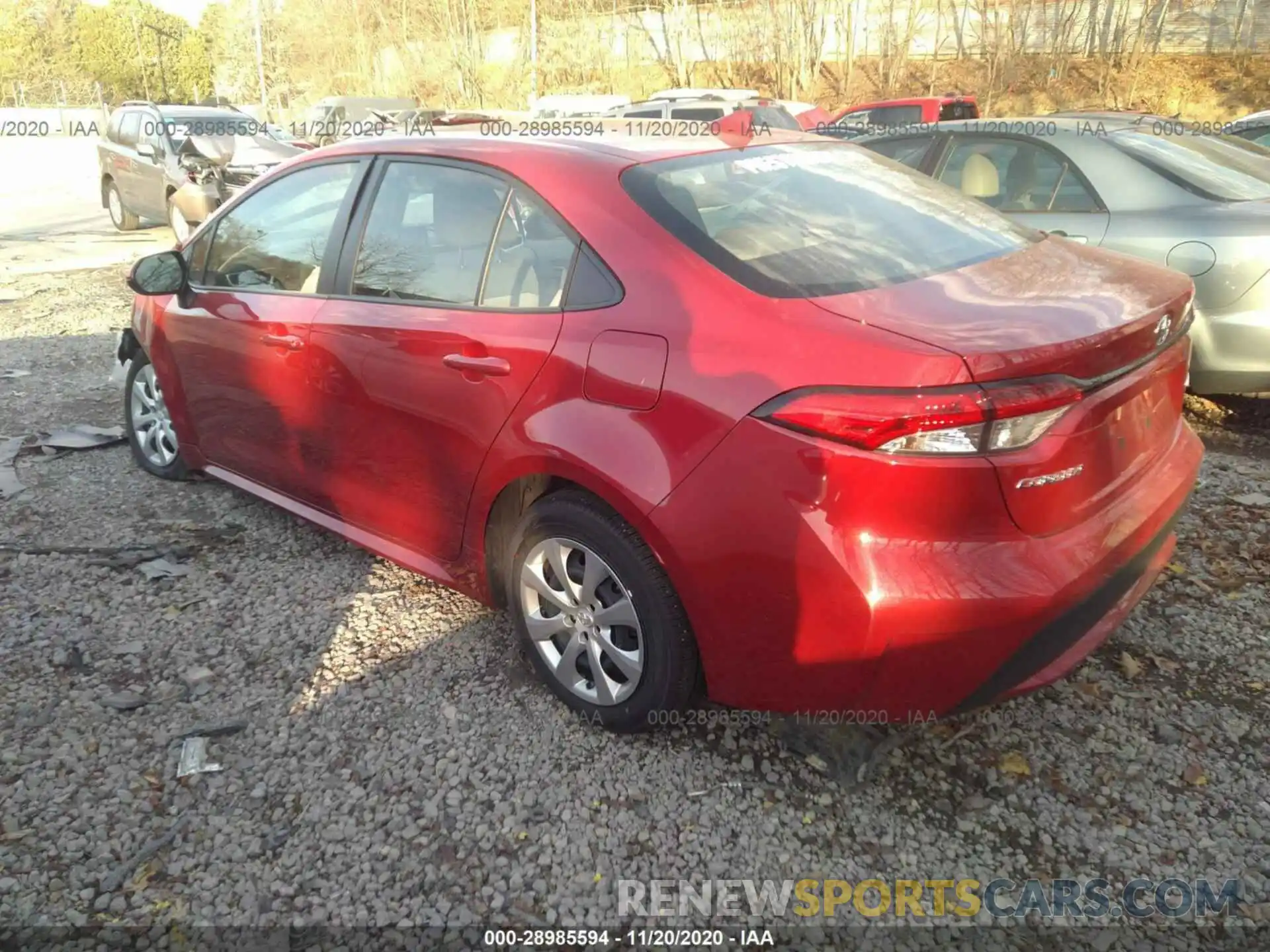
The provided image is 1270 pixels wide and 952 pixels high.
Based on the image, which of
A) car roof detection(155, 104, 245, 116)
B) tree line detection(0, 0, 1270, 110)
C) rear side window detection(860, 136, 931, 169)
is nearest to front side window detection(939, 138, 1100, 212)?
rear side window detection(860, 136, 931, 169)

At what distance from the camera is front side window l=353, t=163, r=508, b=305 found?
2.88 meters

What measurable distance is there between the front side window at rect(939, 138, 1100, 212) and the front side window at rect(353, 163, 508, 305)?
3.27 metres

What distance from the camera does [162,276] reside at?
3939 millimetres

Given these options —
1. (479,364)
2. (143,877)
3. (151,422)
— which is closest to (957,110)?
(151,422)

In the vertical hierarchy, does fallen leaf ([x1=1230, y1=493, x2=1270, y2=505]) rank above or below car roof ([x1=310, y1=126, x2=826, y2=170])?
below

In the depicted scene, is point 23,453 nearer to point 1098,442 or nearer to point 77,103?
point 1098,442

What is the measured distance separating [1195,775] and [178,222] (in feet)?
41.5

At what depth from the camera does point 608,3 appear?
124ft

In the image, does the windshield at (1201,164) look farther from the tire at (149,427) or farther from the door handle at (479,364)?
the tire at (149,427)

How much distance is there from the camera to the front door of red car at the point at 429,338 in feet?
8.82

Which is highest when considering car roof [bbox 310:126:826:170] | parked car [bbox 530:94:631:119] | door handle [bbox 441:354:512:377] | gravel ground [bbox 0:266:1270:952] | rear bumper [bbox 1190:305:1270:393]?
parked car [bbox 530:94:631:119]

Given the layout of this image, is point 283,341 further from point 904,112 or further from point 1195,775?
point 904,112

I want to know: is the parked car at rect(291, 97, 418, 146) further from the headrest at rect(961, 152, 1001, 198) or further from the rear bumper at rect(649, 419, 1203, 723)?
the rear bumper at rect(649, 419, 1203, 723)

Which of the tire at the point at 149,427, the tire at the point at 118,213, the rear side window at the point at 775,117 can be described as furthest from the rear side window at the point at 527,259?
the tire at the point at 118,213
